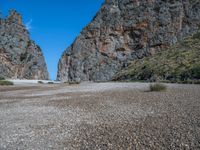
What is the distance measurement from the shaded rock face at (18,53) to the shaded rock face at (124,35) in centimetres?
1679

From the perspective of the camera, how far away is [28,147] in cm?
627

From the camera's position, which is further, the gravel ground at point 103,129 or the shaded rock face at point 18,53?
the shaded rock face at point 18,53

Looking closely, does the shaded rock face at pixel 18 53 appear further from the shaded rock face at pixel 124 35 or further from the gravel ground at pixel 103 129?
the gravel ground at pixel 103 129

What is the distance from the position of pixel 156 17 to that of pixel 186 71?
37.2m

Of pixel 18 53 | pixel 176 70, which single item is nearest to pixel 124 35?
pixel 176 70

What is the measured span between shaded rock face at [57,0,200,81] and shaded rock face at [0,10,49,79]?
16.8 metres

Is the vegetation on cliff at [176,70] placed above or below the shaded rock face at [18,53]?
below

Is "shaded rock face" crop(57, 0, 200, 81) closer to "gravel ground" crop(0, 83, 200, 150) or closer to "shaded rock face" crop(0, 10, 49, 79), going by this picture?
"shaded rock face" crop(0, 10, 49, 79)

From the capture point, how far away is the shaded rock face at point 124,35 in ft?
210

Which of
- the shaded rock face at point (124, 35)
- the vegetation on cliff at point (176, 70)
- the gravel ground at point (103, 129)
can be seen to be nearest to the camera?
A: the gravel ground at point (103, 129)

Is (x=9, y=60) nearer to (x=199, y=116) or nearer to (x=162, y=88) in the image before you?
(x=162, y=88)

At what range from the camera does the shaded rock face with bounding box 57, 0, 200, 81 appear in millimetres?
63875

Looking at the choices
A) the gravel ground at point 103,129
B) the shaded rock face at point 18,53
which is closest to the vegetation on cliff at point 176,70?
the gravel ground at point 103,129

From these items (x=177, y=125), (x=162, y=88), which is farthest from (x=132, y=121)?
(x=162, y=88)
